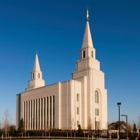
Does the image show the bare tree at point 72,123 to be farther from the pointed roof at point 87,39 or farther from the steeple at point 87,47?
the pointed roof at point 87,39

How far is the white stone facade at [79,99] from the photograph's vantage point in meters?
62.1

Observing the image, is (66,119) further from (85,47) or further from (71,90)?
(85,47)

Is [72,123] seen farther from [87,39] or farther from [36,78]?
[36,78]

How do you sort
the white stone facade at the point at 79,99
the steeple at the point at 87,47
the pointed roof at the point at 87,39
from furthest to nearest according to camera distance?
1. the pointed roof at the point at 87,39
2. the steeple at the point at 87,47
3. the white stone facade at the point at 79,99

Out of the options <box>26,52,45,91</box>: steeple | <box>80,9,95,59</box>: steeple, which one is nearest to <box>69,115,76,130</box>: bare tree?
<box>80,9,95,59</box>: steeple

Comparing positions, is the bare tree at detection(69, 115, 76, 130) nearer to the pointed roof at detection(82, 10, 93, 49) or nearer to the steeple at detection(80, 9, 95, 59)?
the steeple at detection(80, 9, 95, 59)

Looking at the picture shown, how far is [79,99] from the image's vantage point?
6372cm

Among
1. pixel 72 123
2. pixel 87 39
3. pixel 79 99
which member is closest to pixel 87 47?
pixel 87 39

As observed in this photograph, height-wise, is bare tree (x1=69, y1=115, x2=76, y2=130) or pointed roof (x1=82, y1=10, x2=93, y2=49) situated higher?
pointed roof (x1=82, y1=10, x2=93, y2=49)

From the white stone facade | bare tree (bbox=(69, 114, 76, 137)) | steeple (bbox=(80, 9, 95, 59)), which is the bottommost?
bare tree (bbox=(69, 114, 76, 137))

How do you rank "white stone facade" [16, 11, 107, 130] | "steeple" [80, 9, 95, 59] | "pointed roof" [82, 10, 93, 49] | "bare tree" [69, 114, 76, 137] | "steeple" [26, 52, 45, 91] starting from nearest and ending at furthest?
"bare tree" [69, 114, 76, 137] < "white stone facade" [16, 11, 107, 130] < "steeple" [80, 9, 95, 59] < "pointed roof" [82, 10, 93, 49] < "steeple" [26, 52, 45, 91]

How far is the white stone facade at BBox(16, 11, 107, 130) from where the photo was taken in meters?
62.1

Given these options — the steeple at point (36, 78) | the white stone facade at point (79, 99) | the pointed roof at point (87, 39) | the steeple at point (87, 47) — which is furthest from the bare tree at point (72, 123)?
the steeple at point (36, 78)

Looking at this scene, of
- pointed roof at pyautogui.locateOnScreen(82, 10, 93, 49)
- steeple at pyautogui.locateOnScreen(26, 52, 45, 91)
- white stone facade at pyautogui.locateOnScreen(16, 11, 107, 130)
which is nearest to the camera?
white stone facade at pyautogui.locateOnScreen(16, 11, 107, 130)
